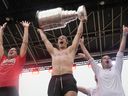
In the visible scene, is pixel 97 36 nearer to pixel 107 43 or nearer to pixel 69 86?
pixel 107 43

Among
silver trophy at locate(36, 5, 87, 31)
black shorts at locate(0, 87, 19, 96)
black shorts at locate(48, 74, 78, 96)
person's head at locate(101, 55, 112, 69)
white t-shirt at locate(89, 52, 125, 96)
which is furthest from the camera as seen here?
silver trophy at locate(36, 5, 87, 31)

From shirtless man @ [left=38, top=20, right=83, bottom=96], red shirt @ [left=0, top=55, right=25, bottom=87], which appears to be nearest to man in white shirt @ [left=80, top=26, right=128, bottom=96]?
shirtless man @ [left=38, top=20, right=83, bottom=96]

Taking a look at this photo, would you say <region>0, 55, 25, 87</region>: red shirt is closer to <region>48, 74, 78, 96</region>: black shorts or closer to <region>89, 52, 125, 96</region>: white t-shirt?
<region>48, 74, 78, 96</region>: black shorts

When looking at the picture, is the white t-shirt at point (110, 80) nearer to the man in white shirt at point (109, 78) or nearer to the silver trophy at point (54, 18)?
the man in white shirt at point (109, 78)

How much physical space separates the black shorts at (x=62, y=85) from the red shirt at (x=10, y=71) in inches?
19.1

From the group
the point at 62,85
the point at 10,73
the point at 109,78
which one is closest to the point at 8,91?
the point at 10,73

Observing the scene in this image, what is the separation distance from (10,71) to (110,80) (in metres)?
1.31

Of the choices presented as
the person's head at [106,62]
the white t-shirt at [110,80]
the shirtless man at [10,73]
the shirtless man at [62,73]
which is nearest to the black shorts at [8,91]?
the shirtless man at [10,73]

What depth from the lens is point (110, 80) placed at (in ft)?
13.6

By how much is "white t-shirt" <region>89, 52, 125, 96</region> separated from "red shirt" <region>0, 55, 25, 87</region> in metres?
1.07

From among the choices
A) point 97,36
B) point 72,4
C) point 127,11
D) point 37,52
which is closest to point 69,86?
point 72,4

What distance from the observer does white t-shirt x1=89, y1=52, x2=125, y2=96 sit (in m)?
4.04

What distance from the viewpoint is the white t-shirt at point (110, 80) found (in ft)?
13.2

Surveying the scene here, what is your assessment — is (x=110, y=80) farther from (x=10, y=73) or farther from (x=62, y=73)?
(x=10, y=73)
